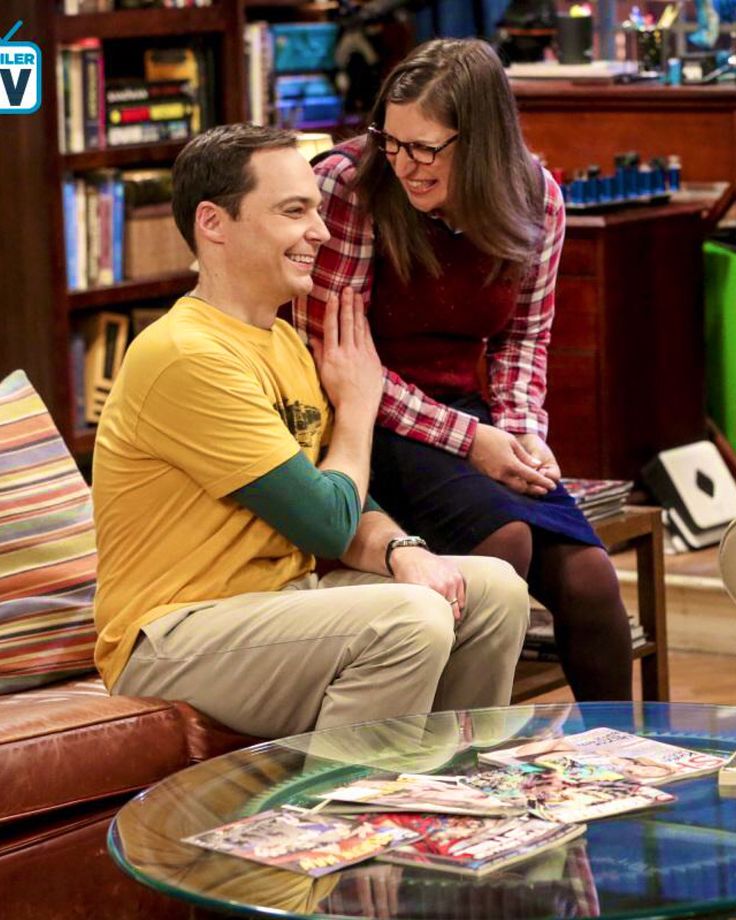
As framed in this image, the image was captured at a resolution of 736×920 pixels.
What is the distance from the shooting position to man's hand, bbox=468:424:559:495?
9.21ft

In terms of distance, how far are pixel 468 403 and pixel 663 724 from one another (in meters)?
0.86

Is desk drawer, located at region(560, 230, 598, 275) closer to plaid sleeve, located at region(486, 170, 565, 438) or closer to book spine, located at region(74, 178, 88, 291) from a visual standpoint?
plaid sleeve, located at region(486, 170, 565, 438)

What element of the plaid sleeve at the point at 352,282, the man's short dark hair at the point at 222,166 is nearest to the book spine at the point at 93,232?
the plaid sleeve at the point at 352,282

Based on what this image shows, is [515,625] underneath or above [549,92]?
underneath

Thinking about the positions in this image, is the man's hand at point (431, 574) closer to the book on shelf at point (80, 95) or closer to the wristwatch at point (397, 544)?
the wristwatch at point (397, 544)

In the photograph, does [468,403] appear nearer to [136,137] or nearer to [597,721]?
[597,721]

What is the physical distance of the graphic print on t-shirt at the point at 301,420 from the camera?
2.51 meters

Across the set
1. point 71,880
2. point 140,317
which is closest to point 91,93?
point 140,317

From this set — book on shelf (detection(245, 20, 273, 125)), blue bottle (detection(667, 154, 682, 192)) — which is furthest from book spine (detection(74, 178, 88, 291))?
blue bottle (detection(667, 154, 682, 192))

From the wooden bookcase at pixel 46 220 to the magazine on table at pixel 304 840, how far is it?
2.94 meters

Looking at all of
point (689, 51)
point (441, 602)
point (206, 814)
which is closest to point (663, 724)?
point (441, 602)

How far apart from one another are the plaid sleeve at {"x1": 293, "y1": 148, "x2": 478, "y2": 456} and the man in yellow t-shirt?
0.16 meters

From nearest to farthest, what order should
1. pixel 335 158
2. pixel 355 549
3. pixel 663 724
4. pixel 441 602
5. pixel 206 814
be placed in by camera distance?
pixel 206 814 < pixel 663 724 < pixel 441 602 < pixel 355 549 < pixel 335 158

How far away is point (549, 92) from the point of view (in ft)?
15.0
